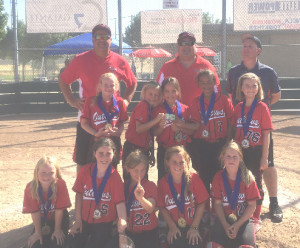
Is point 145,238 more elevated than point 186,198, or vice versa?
point 186,198

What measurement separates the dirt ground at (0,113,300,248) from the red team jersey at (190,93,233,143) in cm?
108

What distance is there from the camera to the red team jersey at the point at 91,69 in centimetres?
422

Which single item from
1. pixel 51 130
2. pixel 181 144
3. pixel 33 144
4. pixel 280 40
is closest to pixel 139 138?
pixel 181 144

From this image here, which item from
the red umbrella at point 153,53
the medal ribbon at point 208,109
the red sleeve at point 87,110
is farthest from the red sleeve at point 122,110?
the red umbrella at point 153,53

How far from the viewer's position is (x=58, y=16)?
463 inches

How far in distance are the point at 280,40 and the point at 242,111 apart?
19.5 meters

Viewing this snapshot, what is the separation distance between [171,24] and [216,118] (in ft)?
26.8

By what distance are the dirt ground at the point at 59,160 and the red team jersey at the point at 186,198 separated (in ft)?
2.45

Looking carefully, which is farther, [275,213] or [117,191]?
[275,213]

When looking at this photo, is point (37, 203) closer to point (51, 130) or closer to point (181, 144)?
point (181, 144)

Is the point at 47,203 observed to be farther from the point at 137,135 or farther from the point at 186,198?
the point at 186,198

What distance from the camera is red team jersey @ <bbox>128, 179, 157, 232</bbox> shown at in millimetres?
3438

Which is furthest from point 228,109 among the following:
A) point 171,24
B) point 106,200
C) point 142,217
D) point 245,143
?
point 171,24

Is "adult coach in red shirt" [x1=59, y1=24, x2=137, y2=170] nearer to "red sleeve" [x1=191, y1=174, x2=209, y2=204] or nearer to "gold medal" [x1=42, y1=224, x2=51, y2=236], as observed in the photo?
"gold medal" [x1=42, y1=224, x2=51, y2=236]
